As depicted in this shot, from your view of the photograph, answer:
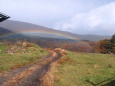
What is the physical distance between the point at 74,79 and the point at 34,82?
18.0 ft

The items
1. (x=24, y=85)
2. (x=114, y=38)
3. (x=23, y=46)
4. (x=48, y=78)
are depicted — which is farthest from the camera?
(x=114, y=38)

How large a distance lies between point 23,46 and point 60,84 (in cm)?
5002

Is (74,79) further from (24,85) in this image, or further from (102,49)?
(102,49)

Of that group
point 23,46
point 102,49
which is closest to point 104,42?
point 102,49

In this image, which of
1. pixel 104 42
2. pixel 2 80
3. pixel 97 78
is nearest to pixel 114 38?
pixel 104 42

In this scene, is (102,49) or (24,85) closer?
(24,85)

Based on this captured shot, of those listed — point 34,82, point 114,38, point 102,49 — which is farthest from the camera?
point 102,49

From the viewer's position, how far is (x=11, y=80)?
25.4 metres

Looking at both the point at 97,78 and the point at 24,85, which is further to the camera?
the point at 97,78

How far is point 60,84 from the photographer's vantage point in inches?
985

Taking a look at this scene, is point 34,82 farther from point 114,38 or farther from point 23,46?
point 114,38

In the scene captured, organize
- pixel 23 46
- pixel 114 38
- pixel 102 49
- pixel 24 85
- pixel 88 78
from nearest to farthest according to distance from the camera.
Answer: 1. pixel 24 85
2. pixel 88 78
3. pixel 23 46
4. pixel 114 38
5. pixel 102 49

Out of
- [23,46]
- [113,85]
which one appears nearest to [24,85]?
[113,85]

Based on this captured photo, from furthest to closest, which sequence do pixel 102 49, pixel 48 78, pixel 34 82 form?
pixel 102 49, pixel 48 78, pixel 34 82
